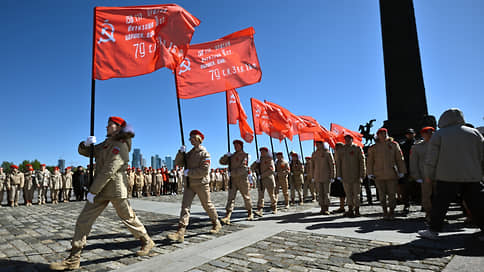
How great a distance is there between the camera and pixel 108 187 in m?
3.60

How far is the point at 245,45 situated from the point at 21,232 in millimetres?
7258

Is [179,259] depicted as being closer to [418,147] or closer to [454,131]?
[454,131]

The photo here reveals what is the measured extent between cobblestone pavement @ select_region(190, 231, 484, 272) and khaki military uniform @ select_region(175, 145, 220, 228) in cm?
131

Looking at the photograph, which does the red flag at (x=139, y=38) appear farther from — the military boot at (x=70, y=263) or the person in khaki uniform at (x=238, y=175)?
the military boot at (x=70, y=263)

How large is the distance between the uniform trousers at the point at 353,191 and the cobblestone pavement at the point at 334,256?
2.61 metres

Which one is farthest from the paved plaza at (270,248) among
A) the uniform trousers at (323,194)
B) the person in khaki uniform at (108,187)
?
the uniform trousers at (323,194)

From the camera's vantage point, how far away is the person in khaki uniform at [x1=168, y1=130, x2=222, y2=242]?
16.3 ft

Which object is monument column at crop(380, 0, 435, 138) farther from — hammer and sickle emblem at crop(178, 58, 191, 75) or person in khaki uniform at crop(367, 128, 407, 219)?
hammer and sickle emblem at crop(178, 58, 191, 75)

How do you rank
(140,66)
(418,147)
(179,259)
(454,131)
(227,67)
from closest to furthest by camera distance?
(179,259) → (454,131) → (140,66) → (418,147) → (227,67)

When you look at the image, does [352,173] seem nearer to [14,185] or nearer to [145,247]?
[145,247]

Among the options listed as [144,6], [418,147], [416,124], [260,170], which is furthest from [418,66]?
[144,6]

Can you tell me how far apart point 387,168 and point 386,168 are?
2cm

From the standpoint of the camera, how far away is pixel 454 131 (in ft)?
13.7

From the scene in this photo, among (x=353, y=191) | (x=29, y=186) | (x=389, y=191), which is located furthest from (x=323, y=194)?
(x=29, y=186)
